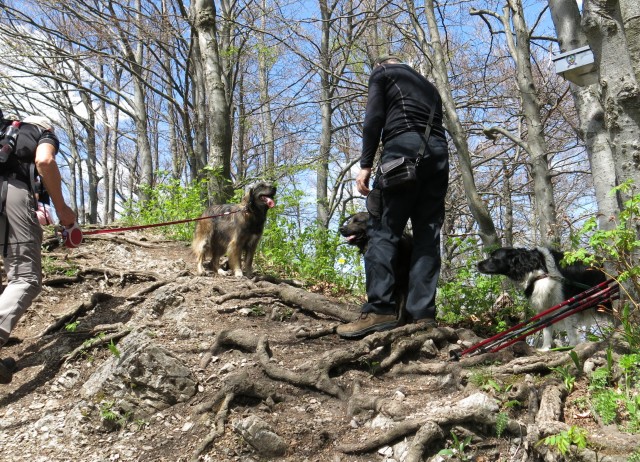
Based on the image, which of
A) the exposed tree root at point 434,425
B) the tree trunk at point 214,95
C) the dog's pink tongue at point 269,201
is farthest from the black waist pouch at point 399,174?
the tree trunk at point 214,95

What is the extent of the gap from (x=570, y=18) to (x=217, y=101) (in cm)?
607

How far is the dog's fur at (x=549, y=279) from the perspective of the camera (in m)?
5.52

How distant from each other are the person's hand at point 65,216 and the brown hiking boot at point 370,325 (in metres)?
2.50

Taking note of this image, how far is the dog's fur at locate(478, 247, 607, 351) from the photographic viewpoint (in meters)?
5.52

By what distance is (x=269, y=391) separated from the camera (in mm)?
3248

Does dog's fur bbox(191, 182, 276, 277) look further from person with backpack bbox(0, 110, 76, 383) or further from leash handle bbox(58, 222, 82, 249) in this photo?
person with backpack bbox(0, 110, 76, 383)

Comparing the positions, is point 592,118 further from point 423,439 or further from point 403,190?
point 423,439

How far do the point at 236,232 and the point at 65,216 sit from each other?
3.10m

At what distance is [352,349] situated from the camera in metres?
3.61

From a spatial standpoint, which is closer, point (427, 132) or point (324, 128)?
point (427, 132)

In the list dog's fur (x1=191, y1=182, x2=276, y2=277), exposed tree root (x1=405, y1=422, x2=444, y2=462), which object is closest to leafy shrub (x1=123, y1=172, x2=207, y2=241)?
dog's fur (x1=191, y1=182, x2=276, y2=277)

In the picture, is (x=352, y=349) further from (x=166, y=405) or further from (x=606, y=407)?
(x=606, y=407)

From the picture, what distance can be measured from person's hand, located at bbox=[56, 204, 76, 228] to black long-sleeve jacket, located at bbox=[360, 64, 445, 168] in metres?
2.53

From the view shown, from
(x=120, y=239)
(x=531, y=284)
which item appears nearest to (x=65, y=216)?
(x=120, y=239)
